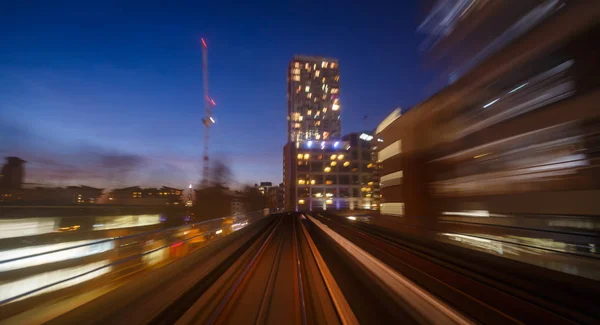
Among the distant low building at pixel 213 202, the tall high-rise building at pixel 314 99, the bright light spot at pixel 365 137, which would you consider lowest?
the distant low building at pixel 213 202

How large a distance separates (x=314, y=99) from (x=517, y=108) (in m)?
120

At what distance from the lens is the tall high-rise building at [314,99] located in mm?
129125

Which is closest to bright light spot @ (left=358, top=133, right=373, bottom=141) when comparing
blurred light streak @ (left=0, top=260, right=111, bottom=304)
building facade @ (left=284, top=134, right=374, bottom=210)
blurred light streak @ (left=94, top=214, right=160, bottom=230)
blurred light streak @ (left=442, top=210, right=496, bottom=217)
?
building facade @ (left=284, top=134, right=374, bottom=210)

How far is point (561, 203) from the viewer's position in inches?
450

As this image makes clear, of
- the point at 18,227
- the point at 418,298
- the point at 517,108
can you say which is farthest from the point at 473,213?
the point at 18,227

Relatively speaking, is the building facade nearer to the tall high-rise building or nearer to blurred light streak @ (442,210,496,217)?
the tall high-rise building

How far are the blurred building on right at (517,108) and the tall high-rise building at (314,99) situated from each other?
4174 inches

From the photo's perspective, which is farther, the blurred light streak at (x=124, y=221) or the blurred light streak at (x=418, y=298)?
the blurred light streak at (x=124, y=221)

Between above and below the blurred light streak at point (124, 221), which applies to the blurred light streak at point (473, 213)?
above

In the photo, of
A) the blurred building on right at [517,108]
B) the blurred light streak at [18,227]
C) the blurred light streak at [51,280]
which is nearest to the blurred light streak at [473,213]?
the blurred building on right at [517,108]

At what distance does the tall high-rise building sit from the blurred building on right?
348 ft

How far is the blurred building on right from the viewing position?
10.8m

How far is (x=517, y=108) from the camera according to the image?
46.1ft

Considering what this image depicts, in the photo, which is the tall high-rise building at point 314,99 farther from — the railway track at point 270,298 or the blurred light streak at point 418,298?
the blurred light streak at point 418,298
